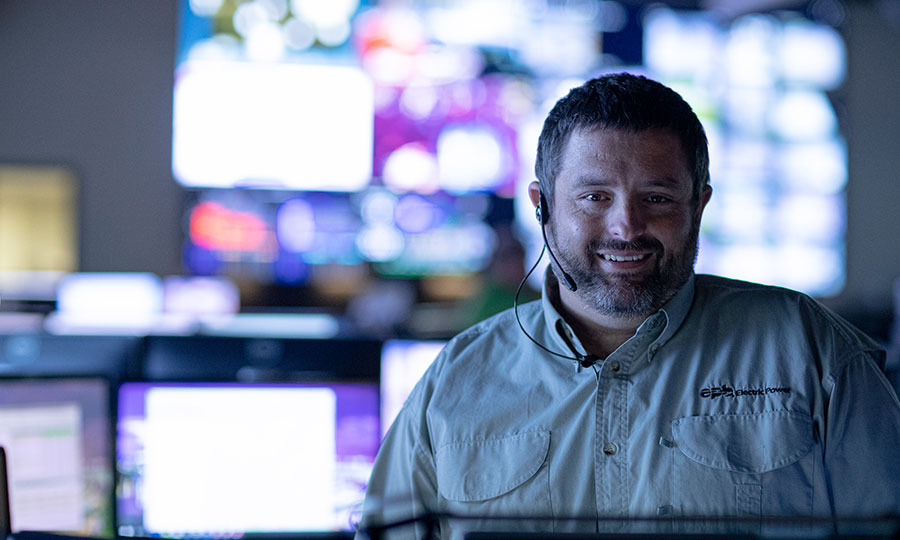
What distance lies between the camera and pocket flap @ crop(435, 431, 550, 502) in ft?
3.58

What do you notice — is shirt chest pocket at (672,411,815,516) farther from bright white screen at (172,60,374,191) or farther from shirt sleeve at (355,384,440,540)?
bright white screen at (172,60,374,191)

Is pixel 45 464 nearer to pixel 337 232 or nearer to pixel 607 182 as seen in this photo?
pixel 607 182

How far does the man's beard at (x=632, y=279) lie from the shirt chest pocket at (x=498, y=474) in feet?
0.61

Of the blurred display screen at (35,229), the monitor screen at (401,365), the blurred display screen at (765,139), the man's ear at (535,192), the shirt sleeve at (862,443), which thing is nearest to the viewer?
the shirt sleeve at (862,443)

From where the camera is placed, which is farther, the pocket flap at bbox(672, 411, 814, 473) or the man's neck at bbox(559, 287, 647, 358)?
the man's neck at bbox(559, 287, 647, 358)

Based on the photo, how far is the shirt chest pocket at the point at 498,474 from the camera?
108cm

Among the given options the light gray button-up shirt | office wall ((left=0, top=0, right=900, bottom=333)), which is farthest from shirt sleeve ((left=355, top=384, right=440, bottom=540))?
office wall ((left=0, top=0, right=900, bottom=333))

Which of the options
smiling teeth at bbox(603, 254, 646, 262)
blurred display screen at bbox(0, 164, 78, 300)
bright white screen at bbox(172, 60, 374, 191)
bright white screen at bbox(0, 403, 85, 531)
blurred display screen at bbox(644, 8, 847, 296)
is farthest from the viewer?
blurred display screen at bbox(644, 8, 847, 296)

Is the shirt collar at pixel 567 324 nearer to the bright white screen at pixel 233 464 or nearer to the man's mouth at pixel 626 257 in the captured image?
the man's mouth at pixel 626 257

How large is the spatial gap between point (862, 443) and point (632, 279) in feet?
1.04

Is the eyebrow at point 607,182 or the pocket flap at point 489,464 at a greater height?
the eyebrow at point 607,182

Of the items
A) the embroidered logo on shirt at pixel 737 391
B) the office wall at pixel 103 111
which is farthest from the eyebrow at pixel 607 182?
the office wall at pixel 103 111

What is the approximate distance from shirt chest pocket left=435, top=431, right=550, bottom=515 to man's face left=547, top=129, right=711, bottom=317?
0.20 metres

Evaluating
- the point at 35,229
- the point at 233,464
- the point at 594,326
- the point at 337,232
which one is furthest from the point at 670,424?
the point at 35,229
